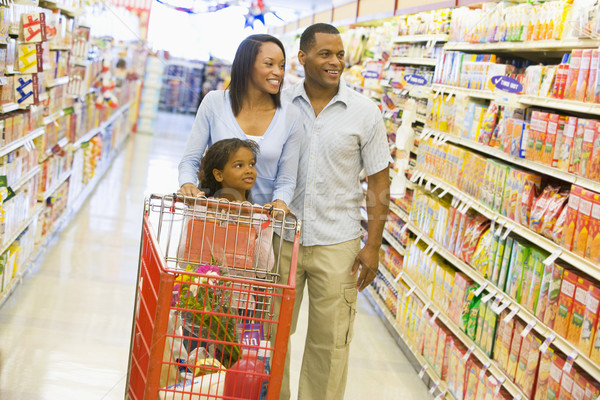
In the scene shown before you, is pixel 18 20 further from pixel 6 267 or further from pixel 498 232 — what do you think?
pixel 498 232

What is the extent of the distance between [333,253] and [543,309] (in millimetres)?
911

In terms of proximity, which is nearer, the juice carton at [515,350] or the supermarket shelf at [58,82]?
the juice carton at [515,350]

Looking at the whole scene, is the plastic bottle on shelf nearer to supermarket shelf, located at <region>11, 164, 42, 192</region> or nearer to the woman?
the woman

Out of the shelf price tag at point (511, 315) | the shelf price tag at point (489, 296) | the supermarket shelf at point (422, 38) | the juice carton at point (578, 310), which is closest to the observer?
the juice carton at point (578, 310)

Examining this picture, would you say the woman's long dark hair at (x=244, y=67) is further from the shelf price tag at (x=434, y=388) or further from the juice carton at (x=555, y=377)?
the shelf price tag at (x=434, y=388)

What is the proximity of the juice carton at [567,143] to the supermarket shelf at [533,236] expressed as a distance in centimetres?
32

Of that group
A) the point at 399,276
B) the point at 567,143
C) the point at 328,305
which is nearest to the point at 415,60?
the point at 399,276

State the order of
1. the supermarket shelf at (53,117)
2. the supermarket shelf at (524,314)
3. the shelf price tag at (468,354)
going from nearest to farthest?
the supermarket shelf at (524,314)
the shelf price tag at (468,354)
the supermarket shelf at (53,117)

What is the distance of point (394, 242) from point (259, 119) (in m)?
3.04

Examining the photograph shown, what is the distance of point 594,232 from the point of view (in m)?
2.58

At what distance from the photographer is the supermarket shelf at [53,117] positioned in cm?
546

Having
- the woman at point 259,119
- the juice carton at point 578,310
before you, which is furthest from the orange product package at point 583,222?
the woman at point 259,119

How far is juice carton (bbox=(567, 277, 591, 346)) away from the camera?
2.64 meters

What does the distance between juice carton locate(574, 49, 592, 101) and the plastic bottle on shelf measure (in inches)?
67.9
